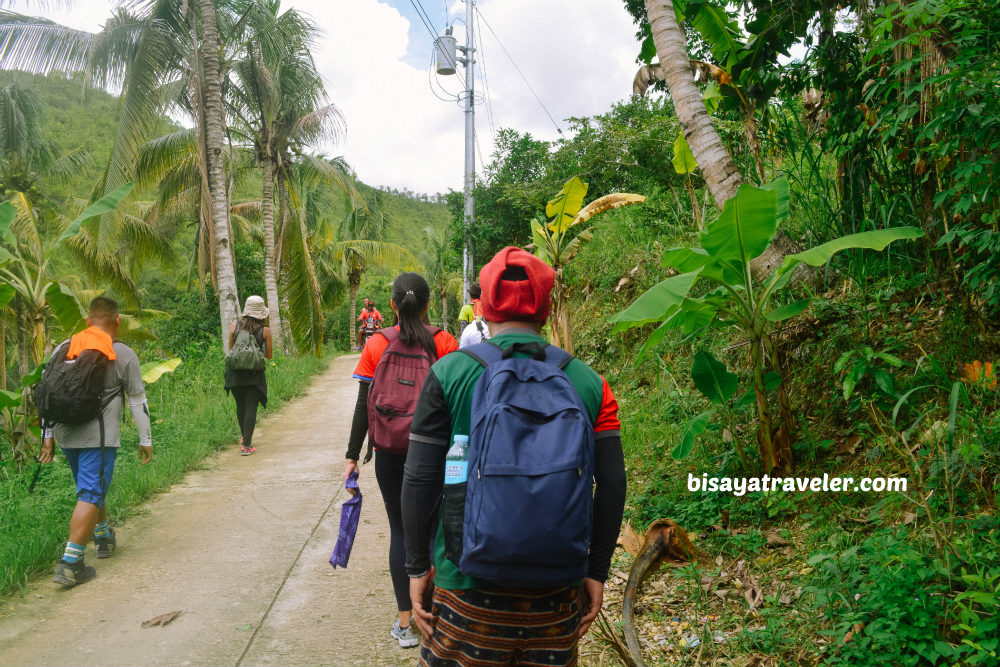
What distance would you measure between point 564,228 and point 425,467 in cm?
659

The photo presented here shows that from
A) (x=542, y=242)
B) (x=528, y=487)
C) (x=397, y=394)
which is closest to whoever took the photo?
(x=528, y=487)

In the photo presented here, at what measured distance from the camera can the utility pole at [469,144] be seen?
15416mm

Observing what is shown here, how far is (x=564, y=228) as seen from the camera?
8148mm

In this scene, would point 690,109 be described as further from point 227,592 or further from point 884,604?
point 227,592

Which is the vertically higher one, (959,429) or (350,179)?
(350,179)

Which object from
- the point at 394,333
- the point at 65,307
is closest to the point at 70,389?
the point at 65,307

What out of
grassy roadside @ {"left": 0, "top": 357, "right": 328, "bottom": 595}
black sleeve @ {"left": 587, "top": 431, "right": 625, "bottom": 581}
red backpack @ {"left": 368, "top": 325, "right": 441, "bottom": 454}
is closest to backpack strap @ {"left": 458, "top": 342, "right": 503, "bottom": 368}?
black sleeve @ {"left": 587, "top": 431, "right": 625, "bottom": 581}

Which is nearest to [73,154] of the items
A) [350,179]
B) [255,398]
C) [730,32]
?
[350,179]

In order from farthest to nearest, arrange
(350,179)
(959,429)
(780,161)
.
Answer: (350,179) → (780,161) → (959,429)

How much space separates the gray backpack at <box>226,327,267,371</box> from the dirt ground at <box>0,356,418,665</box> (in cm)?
125

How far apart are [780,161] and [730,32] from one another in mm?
3515

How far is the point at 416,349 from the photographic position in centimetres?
327

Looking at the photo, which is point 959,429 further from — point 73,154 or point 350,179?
point 73,154

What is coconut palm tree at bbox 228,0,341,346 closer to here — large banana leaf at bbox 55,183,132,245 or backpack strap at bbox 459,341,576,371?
large banana leaf at bbox 55,183,132,245
